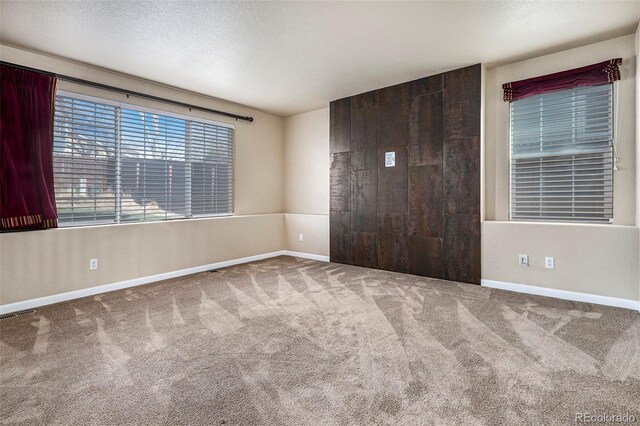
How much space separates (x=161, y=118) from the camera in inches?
178

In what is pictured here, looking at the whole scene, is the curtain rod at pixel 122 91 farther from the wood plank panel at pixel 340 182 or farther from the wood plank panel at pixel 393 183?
the wood plank panel at pixel 393 183

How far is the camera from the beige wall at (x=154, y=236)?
3.32 m

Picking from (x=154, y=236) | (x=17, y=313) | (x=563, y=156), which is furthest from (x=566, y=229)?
(x=17, y=313)

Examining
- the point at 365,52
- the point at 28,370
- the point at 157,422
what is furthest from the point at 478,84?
the point at 28,370

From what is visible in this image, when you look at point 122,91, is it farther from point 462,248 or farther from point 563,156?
point 563,156

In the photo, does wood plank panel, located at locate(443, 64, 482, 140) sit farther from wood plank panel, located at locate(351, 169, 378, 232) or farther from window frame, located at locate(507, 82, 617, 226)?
wood plank panel, located at locate(351, 169, 378, 232)

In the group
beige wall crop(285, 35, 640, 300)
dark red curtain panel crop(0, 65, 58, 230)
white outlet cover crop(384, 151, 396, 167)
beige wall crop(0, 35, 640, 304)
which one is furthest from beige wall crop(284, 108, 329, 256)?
dark red curtain panel crop(0, 65, 58, 230)

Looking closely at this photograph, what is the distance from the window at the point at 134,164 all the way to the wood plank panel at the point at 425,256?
122 inches

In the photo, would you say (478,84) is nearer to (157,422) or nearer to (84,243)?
(157,422)

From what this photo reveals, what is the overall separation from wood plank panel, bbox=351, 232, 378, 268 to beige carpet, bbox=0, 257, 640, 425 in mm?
1359

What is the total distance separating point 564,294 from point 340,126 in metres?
3.76

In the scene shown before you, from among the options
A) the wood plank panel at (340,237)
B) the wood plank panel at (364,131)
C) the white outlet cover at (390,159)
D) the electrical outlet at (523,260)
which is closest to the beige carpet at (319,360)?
the electrical outlet at (523,260)

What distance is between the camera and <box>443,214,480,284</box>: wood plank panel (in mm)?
4043

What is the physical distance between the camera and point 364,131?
5.08m
